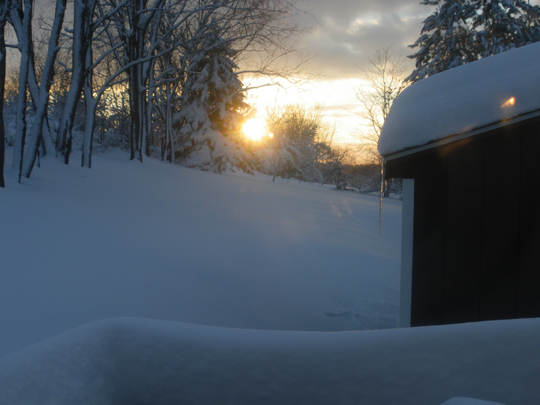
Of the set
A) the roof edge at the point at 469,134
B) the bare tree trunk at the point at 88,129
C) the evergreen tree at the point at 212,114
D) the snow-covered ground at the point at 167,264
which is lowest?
the snow-covered ground at the point at 167,264

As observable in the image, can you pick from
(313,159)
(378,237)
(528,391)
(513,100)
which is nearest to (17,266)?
(528,391)

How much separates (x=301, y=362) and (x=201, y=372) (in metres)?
0.33

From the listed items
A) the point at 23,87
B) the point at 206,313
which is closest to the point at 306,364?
the point at 206,313

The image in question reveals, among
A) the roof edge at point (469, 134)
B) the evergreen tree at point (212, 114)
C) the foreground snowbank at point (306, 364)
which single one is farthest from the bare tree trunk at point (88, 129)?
the evergreen tree at point (212, 114)

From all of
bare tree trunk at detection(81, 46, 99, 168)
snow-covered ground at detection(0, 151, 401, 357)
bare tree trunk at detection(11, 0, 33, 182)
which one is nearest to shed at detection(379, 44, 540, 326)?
snow-covered ground at detection(0, 151, 401, 357)

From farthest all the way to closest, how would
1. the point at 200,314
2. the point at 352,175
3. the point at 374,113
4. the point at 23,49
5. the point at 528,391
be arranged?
1. the point at 352,175
2. the point at 374,113
3. the point at 23,49
4. the point at 200,314
5. the point at 528,391

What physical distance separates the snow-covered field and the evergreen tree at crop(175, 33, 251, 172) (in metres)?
9.25

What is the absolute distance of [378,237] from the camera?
24.7 feet

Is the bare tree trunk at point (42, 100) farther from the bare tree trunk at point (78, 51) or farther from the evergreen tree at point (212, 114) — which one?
the evergreen tree at point (212, 114)

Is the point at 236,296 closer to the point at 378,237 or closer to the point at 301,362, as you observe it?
the point at 301,362

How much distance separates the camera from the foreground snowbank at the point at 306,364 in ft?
3.50

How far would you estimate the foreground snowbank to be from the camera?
3.50ft

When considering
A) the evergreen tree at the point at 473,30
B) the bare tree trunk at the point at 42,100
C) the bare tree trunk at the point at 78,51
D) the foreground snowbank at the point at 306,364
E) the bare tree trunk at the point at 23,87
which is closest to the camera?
the foreground snowbank at the point at 306,364

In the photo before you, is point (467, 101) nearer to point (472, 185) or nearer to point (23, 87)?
point (472, 185)
